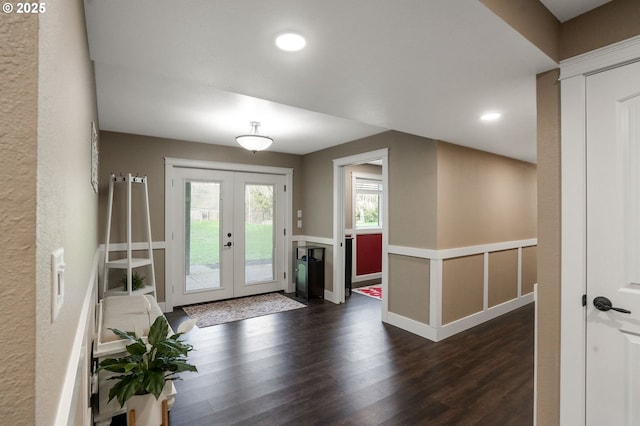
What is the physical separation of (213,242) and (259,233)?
30.7 inches

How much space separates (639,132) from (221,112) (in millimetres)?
3158

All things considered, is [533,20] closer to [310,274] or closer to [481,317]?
[481,317]

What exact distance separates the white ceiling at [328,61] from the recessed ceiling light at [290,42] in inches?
1.5

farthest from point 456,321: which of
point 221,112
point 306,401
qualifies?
point 221,112

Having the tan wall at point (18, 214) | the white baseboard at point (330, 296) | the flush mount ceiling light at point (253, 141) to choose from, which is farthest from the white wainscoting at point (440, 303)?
the tan wall at point (18, 214)

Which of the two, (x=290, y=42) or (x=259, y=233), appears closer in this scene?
(x=290, y=42)

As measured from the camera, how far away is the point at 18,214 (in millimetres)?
431

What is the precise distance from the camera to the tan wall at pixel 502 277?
14.0 ft

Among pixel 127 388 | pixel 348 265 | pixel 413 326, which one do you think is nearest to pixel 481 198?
pixel 413 326

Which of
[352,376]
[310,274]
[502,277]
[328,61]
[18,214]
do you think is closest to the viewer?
[18,214]

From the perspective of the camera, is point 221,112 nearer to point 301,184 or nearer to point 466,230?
point 301,184

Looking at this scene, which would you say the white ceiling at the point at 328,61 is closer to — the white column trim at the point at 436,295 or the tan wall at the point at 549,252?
the tan wall at the point at 549,252

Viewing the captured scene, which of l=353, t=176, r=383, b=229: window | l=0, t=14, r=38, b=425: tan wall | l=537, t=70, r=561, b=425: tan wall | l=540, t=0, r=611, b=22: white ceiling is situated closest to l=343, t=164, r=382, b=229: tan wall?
l=353, t=176, r=383, b=229: window

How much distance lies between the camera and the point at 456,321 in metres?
3.75
